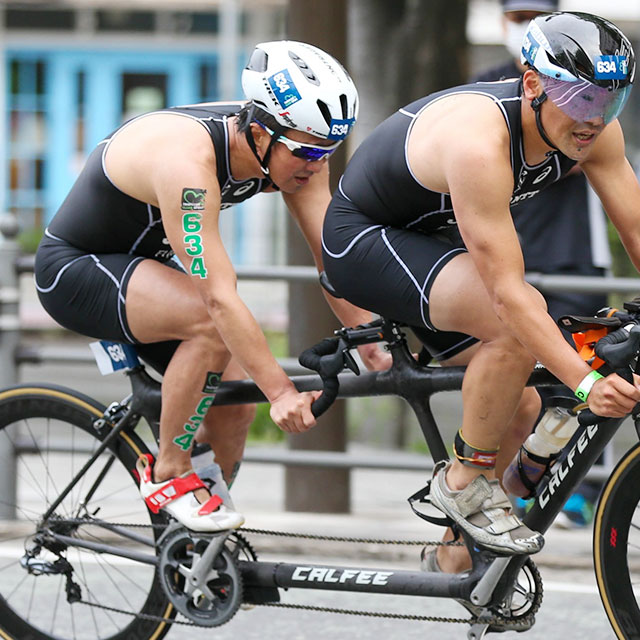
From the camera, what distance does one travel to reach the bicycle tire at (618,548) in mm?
3648

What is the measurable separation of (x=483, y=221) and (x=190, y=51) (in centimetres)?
1643

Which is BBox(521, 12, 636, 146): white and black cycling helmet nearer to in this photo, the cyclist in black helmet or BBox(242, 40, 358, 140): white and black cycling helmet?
the cyclist in black helmet

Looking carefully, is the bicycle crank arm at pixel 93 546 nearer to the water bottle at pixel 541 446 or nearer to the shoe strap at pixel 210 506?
the shoe strap at pixel 210 506

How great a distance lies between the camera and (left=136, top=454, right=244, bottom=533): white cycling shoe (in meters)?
3.92

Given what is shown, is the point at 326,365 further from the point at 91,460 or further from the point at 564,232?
the point at 564,232

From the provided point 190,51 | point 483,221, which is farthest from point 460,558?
point 190,51

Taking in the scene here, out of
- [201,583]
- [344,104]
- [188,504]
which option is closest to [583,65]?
[344,104]

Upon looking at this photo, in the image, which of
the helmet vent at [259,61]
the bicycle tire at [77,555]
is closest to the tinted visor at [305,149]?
the helmet vent at [259,61]

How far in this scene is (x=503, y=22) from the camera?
19.6ft

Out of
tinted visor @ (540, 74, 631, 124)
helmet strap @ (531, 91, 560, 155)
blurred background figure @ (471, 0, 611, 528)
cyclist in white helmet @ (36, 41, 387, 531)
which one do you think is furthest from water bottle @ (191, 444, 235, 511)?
blurred background figure @ (471, 0, 611, 528)

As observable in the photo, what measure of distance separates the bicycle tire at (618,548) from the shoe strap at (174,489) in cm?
123

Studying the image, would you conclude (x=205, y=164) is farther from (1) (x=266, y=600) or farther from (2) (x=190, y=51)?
(2) (x=190, y=51)

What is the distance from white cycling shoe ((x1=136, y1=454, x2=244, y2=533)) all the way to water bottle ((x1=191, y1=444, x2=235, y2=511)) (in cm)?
7

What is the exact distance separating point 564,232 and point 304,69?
2587 mm
